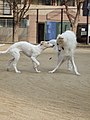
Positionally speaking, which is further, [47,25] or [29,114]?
[47,25]

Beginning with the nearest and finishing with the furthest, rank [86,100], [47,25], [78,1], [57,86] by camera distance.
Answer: [86,100], [57,86], [78,1], [47,25]

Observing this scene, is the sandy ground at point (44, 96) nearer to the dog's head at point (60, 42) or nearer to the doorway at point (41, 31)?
the dog's head at point (60, 42)

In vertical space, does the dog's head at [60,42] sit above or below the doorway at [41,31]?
above

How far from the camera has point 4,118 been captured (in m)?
8.67

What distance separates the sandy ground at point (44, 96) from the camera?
30.1 feet

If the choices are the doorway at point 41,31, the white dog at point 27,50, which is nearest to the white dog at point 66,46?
the white dog at point 27,50

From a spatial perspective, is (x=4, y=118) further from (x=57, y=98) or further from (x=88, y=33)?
(x=88, y=33)

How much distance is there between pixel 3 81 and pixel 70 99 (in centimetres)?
415

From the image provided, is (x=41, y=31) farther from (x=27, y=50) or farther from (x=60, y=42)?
(x=60, y=42)

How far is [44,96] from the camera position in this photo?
11578 millimetres

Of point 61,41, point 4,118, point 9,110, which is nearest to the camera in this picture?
→ point 4,118

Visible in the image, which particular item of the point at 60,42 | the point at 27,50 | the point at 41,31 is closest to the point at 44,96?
the point at 60,42

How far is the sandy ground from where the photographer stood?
9.19m

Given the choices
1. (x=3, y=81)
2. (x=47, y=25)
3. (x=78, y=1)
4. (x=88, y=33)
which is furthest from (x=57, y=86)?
(x=47, y=25)
